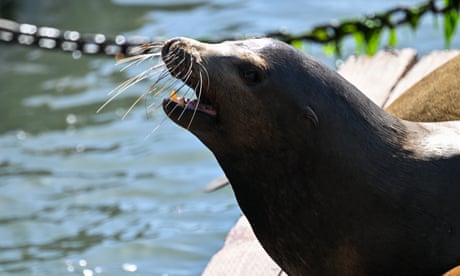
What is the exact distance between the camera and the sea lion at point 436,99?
4.24 metres

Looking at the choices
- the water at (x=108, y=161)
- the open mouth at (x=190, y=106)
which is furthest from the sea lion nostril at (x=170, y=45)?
the water at (x=108, y=161)

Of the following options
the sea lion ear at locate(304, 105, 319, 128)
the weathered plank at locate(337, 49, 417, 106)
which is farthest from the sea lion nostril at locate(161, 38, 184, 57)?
the weathered plank at locate(337, 49, 417, 106)

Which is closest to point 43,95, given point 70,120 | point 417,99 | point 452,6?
point 70,120

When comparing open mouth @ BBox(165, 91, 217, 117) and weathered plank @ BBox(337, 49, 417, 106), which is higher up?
open mouth @ BBox(165, 91, 217, 117)

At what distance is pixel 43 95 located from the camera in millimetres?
8328

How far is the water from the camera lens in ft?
19.4

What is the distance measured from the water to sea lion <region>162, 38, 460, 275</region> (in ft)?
5.65

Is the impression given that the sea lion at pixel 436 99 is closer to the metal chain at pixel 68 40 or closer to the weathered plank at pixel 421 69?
the weathered plank at pixel 421 69

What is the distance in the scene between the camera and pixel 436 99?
432 cm

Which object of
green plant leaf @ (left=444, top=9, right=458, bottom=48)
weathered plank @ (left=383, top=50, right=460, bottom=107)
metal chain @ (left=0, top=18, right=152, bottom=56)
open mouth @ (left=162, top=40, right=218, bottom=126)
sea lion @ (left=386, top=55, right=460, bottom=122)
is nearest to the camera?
open mouth @ (left=162, top=40, right=218, bottom=126)

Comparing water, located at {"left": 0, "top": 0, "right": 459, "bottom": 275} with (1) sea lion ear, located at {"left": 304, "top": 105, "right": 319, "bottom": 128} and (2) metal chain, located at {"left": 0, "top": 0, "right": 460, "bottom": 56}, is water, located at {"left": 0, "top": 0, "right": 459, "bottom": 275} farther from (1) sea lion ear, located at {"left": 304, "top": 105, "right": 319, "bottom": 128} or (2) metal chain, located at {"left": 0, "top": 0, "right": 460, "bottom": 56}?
(1) sea lion ear, located at {"left": 304, "top": 105, "right": 319, "bottom": 128}

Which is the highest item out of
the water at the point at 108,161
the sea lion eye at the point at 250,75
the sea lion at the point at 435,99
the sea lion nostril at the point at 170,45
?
the sea lion nostril at the point at 170,45

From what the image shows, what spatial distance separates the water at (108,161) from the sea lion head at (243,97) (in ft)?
5.58

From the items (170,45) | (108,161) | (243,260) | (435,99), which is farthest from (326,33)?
(170,45)
